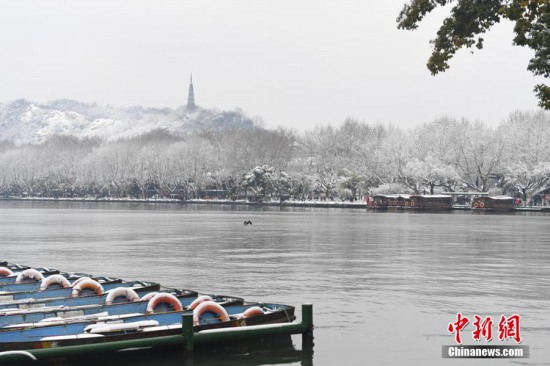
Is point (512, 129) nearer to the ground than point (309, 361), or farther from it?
farther from it

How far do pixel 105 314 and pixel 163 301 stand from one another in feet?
5.00

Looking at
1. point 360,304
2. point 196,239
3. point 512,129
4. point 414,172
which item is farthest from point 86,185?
point 360,304

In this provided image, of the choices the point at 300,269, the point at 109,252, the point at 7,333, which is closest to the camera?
the point at 7,333

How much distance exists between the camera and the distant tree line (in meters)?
130

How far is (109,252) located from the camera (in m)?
45.6

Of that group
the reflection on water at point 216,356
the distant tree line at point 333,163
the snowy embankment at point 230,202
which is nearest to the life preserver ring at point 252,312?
the reflection on water at point 216,356

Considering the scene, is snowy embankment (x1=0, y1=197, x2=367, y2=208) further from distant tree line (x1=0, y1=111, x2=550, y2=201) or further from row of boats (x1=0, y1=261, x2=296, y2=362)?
row of boats (x1=0, y1=261, x2=296, y2=362)

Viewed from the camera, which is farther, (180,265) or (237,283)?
(180,265)

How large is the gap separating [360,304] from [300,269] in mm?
10522

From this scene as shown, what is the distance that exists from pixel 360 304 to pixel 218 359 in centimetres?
876

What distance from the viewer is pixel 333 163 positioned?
148 metres

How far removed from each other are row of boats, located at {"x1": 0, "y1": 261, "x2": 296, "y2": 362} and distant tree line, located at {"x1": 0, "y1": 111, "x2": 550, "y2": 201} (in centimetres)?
10830

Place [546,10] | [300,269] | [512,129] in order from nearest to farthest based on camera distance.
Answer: [546,10] < [300,269] < [512,129]

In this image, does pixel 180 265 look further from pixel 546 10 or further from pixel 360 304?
pixel 546 10
